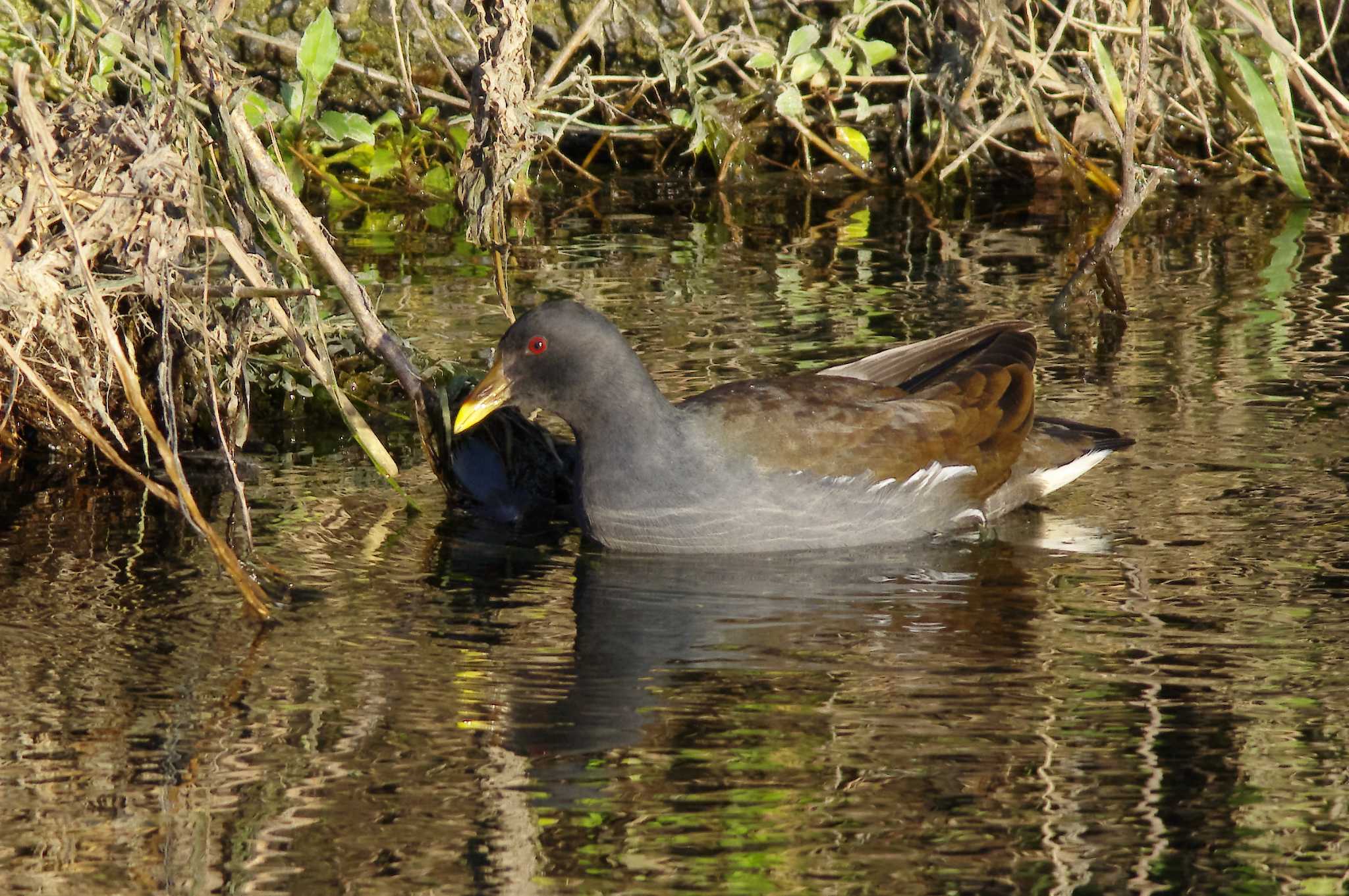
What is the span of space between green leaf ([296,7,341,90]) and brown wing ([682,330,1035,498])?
265 cm

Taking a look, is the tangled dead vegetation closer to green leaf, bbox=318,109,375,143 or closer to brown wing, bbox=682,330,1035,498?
brown wing, bbox=682,330,1035,498

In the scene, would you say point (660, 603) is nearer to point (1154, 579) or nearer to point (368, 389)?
point (1154, 579)

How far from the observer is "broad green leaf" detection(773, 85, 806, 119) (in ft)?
30.0

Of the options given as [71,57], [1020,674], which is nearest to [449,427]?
[1020,674]

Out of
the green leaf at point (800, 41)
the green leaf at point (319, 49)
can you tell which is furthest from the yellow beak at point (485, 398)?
the green leaf at point (800, 41)

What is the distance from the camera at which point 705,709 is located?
4.23 m

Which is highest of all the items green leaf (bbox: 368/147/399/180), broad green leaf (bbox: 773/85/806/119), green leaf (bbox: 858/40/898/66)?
green leaf (bbox: 858/40/898/66)

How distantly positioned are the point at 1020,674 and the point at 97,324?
2.50m

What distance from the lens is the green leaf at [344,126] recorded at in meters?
7.81

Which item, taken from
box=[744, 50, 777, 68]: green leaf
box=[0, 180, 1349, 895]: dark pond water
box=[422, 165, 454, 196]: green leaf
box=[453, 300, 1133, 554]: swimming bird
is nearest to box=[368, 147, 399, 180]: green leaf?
box=[422, 165, 454, 196]: green leaf

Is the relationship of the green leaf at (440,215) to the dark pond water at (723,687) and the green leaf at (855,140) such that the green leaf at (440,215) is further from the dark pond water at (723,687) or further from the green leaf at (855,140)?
the dark pond water at (723,687)

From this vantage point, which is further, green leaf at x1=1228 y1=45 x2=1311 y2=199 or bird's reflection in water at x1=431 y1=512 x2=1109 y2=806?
green leaf at x1=1228 y1=45 x2=1311 y2=199

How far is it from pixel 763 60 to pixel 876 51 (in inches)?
23.6

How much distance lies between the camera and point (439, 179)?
9.80 metres
